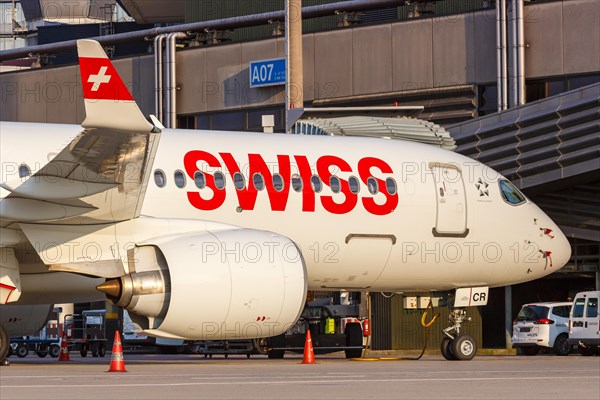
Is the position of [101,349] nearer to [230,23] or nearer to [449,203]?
[230,23]

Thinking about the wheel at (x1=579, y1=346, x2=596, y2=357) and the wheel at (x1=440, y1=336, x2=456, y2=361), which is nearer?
the wheel at (x1=440, y1=336, x2=456, y2=361)

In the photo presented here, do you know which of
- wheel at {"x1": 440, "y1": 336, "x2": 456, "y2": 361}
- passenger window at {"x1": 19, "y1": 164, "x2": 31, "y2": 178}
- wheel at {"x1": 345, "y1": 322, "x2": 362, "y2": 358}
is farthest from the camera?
wheel at {"x1": 345, "y1": 322, "x2": 362, "y2": 358}

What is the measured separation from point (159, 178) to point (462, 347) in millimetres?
6742

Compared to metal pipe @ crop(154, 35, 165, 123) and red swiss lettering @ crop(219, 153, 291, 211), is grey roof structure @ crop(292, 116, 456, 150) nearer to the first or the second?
red swiss lettering @ crop(219, 153, 291, 211)

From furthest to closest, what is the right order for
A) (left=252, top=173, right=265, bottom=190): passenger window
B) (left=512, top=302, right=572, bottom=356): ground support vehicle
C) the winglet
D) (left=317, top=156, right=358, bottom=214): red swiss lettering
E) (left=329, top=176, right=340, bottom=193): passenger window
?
(left=512, top=302, right=572, bottom=356): ground support vehicle
(left=329, top=176, right=340, bottom=193): passenger window
(left=317, top=156, right=358, bottom=214): red swiss lettering
(left=252, top=173, right=265, bottom=190): passenger window
the winglet

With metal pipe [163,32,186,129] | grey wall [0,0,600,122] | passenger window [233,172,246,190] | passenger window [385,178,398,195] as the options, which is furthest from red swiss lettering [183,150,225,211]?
metal pipe [163,32,186,129]

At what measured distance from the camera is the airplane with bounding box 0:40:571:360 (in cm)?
1894

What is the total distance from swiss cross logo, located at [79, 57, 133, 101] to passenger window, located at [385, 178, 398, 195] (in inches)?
284

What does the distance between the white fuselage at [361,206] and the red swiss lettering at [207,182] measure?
16mm

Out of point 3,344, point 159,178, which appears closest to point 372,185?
point 159,178

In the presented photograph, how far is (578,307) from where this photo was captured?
33.8m

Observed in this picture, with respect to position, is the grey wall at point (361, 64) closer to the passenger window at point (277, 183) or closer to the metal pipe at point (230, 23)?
the metal pipe at point (230, 23)

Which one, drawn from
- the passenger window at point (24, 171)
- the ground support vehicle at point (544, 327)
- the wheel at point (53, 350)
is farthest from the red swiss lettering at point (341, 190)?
the wheel at point (53, 350)

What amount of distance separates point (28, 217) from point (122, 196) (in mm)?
1419
